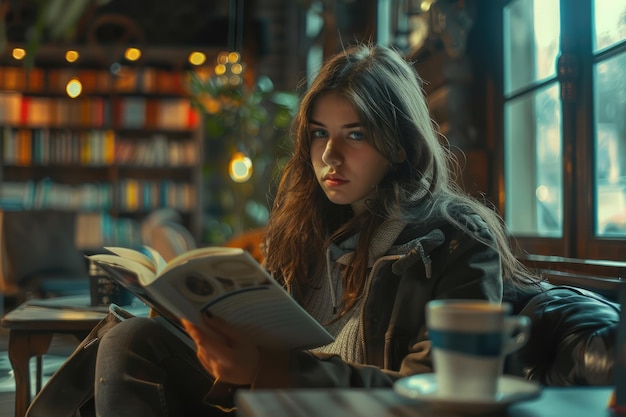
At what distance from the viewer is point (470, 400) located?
2.57 ft

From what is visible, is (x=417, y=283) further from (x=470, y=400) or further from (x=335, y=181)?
(x=470, y=400)

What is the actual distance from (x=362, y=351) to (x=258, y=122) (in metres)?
5.60

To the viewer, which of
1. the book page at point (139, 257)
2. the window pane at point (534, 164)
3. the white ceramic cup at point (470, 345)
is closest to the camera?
the white ceramic cup at point (470, 345)

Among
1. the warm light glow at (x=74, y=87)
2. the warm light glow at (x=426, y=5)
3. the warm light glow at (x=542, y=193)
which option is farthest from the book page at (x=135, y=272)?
the warm light glow at (x=74, y=87)

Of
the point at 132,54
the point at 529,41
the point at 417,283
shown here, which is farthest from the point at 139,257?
the point at 132,54

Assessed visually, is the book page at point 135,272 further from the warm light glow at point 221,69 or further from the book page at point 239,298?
the warm light glow at point 221,69

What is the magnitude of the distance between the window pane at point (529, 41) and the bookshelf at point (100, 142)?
4.97 m

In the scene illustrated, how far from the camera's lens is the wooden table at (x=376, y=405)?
79cm

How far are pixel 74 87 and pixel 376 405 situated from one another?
6.46m

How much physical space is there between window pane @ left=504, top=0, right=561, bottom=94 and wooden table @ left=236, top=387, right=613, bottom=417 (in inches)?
84.9

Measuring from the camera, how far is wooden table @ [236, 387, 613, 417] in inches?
31.2

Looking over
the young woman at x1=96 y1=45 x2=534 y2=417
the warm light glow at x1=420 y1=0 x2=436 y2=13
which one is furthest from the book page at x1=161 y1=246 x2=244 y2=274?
the warm light glow at x1=420 y1=0 x2=436 y2=13

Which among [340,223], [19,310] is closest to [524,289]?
[340,223]

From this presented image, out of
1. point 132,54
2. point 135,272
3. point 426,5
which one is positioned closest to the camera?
point 135,272
